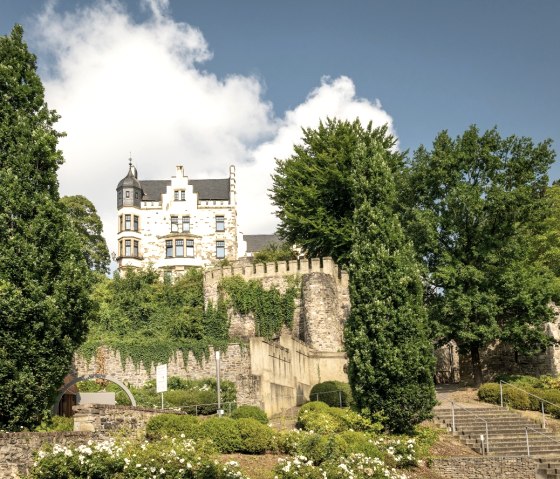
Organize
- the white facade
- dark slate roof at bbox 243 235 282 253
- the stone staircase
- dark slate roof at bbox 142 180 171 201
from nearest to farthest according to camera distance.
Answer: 1. the stone staircase
2. the white facade
3. dark slate roof at bbox 142 180 171 201
4. dark slate roof at bbox 243 235 282 253

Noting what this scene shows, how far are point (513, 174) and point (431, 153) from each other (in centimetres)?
359

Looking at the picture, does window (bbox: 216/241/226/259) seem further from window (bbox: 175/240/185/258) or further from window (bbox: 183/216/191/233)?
window (bbox: 175/240/185/258)

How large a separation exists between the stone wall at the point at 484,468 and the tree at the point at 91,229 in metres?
32.8

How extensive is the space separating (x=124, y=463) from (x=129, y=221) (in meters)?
40.4

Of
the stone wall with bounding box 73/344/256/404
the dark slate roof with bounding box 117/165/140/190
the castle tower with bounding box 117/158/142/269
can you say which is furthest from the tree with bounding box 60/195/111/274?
the stone wall with bounding box 73/344/256/404

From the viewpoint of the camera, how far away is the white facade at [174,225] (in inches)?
2066

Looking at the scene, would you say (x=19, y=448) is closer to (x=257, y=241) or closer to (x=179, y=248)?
(x=179, y=248)

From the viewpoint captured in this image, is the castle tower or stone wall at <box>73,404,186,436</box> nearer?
stone wall at <box>73,404,186,436</box>

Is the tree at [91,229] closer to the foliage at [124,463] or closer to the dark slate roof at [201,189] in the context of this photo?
the dark slate roof at [201,189]

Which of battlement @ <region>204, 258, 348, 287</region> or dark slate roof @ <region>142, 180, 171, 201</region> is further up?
dark slate roof @ <region>142, 180, 171, 201</region>

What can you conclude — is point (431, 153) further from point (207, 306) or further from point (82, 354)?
point (82, 354)

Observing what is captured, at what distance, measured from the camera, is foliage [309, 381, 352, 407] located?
2686 cm

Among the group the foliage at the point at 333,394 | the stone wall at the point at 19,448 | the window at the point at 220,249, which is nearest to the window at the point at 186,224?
the window at the point at 220,249

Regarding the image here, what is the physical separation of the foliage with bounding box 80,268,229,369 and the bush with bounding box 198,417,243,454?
1308 centimetres
